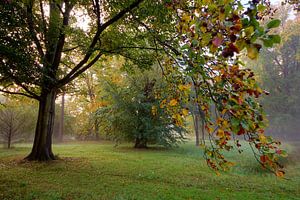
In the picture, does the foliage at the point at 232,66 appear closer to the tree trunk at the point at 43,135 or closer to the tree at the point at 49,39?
the tree at the point at 49,39

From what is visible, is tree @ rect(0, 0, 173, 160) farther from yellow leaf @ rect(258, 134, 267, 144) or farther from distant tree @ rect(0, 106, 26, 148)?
distant tree @ rect(0, 106, 26, 148)

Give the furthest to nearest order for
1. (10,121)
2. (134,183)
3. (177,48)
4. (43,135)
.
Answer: (10,121)
(43,135)
(134,183)
(177,48)

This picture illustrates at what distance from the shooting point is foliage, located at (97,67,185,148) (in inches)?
575

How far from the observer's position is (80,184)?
6.03 metres

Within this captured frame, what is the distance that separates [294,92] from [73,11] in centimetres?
2834

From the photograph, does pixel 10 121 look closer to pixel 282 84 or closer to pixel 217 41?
pixel 217 41

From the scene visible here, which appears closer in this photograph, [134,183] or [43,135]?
[134,183]

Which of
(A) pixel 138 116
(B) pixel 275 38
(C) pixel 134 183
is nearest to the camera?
(B) pixel 275 38

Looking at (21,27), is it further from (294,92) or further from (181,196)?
(294,92)

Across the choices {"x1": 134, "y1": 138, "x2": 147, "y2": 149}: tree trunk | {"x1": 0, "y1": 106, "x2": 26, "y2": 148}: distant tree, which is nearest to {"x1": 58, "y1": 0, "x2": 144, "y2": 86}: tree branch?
{"x1": 134, "y1": 138, "x2": 147, "y2": 149}: tree trunk

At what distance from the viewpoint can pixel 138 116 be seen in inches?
589

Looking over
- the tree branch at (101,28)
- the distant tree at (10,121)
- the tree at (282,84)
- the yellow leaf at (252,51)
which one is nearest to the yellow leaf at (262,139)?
the yellow leaf at (252,51)

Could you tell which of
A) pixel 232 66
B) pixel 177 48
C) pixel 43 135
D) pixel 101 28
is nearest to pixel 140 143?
pixel 43 135

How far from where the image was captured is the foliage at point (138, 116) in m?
14.6
